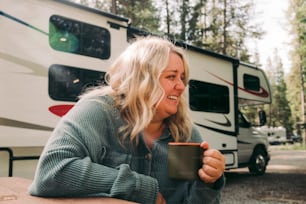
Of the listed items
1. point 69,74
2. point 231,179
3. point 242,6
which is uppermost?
point 242,6

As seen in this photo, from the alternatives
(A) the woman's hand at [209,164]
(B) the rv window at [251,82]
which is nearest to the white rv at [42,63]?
(A) the woman's hand at [209,164]

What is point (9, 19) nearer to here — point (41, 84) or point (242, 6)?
point (41, 84)

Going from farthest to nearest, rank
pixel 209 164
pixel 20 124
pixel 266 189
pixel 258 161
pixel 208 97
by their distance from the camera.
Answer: pixel 258 161, pixel 266 189, pixel 208 97, pixel 20 124, pixel 209 164

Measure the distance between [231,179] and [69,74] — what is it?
5551 millimetres

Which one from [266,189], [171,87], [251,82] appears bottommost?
[266,189]

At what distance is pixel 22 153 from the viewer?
3857 millimetres

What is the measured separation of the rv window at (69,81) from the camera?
415cm

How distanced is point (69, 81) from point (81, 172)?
3227mm

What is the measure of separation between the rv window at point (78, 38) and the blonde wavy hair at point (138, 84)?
2.80 meters

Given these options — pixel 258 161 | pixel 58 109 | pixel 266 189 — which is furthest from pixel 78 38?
pixel 258 161

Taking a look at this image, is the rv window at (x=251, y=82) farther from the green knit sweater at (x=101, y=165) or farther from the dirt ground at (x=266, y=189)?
the green knit sweater at (x=101, y=165)

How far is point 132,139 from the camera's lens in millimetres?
1434

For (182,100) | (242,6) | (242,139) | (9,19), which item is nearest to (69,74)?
(9,19)

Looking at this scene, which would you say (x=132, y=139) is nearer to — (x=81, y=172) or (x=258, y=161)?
(x=81, y=172)
